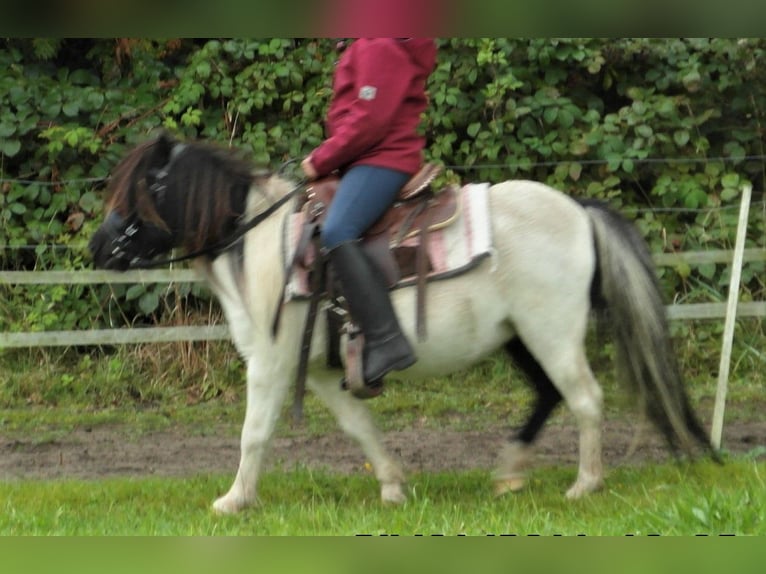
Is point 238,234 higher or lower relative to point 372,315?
higher

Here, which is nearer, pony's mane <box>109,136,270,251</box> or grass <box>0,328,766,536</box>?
grass <box>0,328,766,536</box>

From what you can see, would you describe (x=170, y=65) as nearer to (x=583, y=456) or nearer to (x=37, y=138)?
(x=37, y=138)

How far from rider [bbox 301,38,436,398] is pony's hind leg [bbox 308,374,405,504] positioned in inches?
18.4

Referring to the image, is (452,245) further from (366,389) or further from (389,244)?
(366,389)

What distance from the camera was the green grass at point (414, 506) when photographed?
14.8 ft

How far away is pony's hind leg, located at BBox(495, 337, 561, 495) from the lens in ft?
18.7

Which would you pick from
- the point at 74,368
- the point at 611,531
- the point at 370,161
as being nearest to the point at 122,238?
the point at 370,161

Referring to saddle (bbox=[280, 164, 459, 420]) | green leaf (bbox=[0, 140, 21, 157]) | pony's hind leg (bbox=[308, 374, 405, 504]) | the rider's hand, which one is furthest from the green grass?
green leaf (bbox=[0, 140, 21, 157])

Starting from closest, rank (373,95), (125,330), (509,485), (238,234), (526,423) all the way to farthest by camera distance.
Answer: (373,95) < (238,234) < (509,485) < (526,423) < (125,330)

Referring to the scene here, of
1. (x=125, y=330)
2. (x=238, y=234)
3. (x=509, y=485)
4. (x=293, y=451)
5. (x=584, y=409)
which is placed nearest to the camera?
(x=584, y=409)

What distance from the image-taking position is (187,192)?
18.0 feet

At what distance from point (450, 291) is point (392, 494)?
1137mm

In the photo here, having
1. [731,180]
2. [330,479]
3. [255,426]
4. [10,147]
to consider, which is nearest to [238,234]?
[255,426]

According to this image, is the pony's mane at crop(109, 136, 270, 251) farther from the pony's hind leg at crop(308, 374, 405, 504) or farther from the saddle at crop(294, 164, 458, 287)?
the pony's hind leg at crop(308, 374, 405, 504)
